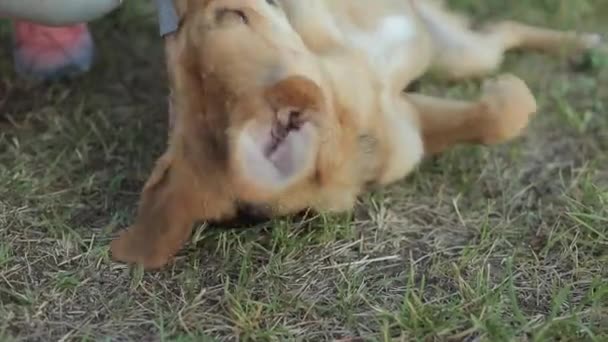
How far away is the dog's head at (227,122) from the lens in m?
2.35

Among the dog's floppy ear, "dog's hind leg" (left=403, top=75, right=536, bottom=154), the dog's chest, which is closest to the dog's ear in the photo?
the dog's floppy ear

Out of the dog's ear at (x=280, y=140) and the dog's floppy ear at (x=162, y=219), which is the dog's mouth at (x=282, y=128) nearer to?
the dog's ear at (x=280, y=140)

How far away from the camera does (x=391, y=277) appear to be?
8.56ft

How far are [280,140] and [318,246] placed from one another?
1.44 feet

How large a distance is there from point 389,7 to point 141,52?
93cm

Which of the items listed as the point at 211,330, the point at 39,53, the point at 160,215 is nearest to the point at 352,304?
the point at 211,330

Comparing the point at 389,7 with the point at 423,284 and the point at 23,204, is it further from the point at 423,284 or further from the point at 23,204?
the point at 23,204

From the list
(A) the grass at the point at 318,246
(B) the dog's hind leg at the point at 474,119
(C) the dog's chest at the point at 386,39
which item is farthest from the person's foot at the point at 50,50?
(B) the dog's hind leg at the point at 474,119

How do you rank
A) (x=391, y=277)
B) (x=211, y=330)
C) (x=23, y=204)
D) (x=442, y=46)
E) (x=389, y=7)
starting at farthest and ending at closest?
(x=442, y=46) < (x=389, y=7) < (x=23, y=204) < (x=391, y=277) < (x=211, y=330)

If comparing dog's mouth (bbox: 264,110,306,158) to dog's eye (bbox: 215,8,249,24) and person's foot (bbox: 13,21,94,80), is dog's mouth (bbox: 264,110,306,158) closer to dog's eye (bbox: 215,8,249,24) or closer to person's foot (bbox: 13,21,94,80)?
dog's eye (bbox: 215,8,249,24)

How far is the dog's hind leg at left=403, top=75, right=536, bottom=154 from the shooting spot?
2953mm

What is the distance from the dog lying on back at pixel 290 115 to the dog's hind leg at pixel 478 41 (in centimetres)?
29

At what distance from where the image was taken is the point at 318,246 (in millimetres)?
2707

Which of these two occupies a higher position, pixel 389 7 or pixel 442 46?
pixel 389 7
